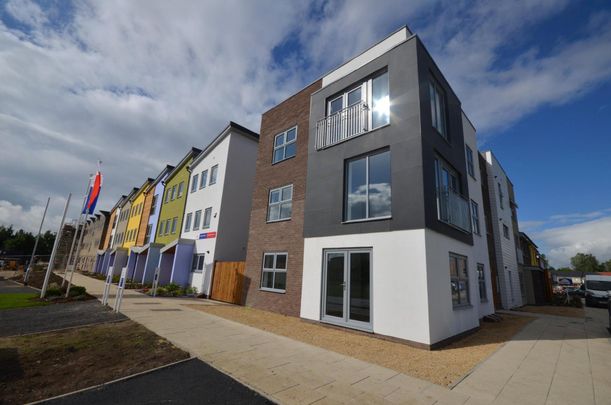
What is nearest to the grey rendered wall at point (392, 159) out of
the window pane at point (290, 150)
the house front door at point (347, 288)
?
the house front door at point (347, 288)

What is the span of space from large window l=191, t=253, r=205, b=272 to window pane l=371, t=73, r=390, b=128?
46.8 ft

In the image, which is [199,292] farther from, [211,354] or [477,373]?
[477,373]

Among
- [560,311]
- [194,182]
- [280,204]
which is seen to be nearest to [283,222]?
[280,204]

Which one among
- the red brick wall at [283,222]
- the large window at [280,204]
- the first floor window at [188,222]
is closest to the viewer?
the red brick wall at [283,222]

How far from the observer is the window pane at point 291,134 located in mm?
14031

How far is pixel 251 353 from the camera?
19.7 feet

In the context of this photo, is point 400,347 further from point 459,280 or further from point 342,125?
point 342,125

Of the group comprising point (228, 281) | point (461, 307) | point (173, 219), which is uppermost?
point (173, 219)

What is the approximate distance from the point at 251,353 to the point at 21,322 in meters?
7.65

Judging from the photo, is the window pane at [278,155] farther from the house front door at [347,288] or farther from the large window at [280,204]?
the house front door at [347,288]

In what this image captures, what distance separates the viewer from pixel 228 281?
50.9ft

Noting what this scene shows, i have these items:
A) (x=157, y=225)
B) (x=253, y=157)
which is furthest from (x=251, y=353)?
(x=157, y=225)

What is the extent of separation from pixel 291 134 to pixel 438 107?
6.77m

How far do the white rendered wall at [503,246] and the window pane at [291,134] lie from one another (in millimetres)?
14193
